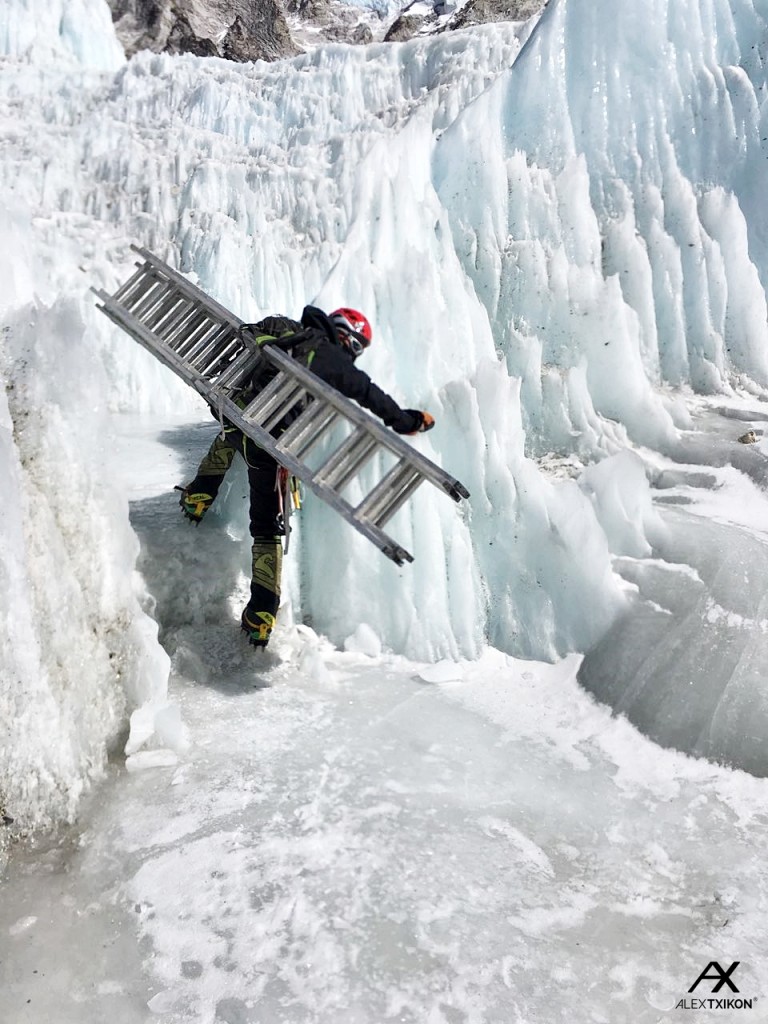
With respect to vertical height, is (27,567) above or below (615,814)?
above

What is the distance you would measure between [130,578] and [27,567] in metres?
0.82

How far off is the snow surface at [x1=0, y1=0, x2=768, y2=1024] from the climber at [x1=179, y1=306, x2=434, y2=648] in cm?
41

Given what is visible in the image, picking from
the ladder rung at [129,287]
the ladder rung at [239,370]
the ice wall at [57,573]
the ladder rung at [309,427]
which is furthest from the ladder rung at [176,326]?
the ladder rung at [309,427]

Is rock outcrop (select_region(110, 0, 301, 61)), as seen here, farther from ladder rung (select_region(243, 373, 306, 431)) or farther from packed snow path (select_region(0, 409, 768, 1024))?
packed snow path (select_region(0, 409, 768, 1024))

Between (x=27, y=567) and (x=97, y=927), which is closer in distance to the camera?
(x=97, y=927)

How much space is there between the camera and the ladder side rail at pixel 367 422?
3.51 m

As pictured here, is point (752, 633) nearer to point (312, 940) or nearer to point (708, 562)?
point (708, 562)

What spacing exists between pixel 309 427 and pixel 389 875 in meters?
2.18

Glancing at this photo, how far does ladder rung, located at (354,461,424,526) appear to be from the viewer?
142 inches

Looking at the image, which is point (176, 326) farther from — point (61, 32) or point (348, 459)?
point (61, 32)

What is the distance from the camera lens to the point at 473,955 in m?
2.65

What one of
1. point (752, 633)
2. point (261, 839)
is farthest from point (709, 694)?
point (261, 839)

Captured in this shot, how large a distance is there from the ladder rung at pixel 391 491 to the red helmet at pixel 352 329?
1.21 metres

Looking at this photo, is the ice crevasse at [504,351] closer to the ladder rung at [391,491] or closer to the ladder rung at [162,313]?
the ladder rung at [162,313]
